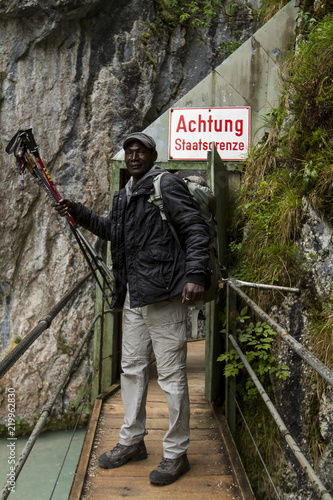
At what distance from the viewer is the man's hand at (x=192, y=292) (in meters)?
2.53

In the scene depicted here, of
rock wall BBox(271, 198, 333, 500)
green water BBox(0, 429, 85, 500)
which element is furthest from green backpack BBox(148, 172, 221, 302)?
green water BBox(0, 429, 85, 500)

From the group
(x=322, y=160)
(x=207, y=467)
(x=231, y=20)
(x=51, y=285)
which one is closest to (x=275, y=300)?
(x=322, y=160)

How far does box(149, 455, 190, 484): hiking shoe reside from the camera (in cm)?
272

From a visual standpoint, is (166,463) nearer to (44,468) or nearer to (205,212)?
(205,212)

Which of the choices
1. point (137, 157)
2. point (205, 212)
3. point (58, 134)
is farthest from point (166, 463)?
point (58, 134)

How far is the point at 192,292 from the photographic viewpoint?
2.53 meters

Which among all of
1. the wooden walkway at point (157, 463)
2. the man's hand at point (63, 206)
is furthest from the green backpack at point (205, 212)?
the wooden walkway at point (157, 463)

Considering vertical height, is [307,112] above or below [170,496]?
above

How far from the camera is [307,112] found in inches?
149

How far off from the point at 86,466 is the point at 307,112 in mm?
3220

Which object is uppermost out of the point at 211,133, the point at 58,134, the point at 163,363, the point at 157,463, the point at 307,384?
the point at 58,134

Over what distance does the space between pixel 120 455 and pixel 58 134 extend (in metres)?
6.75

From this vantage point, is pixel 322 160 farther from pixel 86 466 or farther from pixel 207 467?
pixel 86 466

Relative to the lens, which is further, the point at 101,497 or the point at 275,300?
the point at 275,300
